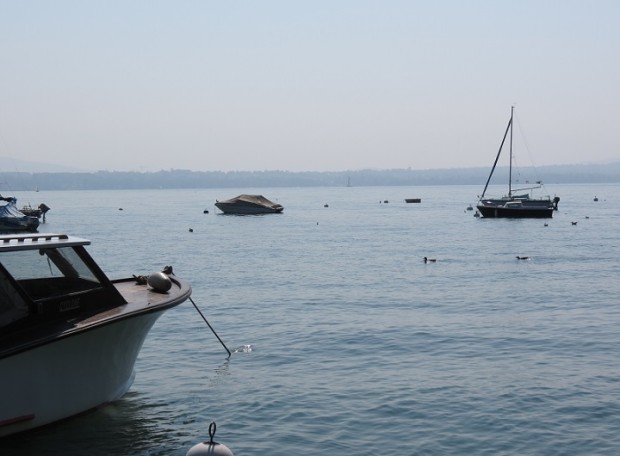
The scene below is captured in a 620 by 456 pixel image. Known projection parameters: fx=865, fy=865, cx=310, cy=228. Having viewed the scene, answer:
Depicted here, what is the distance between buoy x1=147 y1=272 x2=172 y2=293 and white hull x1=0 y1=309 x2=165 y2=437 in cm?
105

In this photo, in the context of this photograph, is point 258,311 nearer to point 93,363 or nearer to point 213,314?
point 213,314

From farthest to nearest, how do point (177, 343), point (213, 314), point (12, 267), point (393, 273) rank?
point (393, 273)
point (213, 314)
point (177, 343)
point (12, 267)

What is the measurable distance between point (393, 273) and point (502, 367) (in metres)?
21.5

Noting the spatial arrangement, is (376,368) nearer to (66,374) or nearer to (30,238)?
(66,374)

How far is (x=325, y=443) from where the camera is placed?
14555 mm

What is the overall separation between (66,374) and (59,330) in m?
0.88

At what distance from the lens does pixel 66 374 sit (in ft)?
45.7

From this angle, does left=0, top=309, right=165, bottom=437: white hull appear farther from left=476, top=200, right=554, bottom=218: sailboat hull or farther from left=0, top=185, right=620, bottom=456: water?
left=476, top=200, right=554, bottom=218: sailboat hull

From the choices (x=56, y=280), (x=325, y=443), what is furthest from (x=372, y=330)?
(x=56, y=280)

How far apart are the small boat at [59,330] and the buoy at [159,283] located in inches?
25.3

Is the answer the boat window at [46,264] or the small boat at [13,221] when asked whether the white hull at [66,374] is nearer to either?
the boat window at [46,264]

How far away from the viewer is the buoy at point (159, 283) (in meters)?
16.7

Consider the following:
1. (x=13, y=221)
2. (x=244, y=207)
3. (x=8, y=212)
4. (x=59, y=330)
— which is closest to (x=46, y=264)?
(x=59, y=330)

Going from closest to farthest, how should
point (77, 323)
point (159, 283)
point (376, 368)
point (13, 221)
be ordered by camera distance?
point (77, 323)
point (159, 283)
point (376, 368)
point (13, 221)
